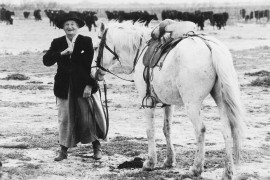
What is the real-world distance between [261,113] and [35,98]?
5262 mm

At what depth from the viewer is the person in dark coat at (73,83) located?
6.38 meters

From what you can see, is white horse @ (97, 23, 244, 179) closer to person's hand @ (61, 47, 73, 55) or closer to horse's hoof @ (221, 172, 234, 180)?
horse's hoof @ (221, 172, 234, 180)

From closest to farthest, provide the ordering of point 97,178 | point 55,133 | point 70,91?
point 97,178, point 70,91, point 55,133

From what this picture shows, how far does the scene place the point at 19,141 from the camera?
24.9ft

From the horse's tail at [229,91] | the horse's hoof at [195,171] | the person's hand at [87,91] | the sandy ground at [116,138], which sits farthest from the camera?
the person's hand at [87,91]

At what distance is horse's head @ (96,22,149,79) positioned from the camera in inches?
250

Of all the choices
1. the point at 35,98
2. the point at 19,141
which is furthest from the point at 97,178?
the point at 35,98

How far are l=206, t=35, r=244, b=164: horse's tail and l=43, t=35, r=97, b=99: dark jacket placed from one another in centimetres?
174

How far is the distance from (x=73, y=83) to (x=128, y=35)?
97 centimetres

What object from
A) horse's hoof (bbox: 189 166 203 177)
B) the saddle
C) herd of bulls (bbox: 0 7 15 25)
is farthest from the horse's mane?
herd of bulls (bbox: 0 7 15 25)

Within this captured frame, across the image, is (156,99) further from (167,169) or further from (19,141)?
(19,141)

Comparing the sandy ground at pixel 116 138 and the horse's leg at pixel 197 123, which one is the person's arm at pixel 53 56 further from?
the horse's leg at pixel 197 123

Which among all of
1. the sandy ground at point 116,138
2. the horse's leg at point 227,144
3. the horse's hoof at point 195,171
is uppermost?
the horse's leg at point 227,144

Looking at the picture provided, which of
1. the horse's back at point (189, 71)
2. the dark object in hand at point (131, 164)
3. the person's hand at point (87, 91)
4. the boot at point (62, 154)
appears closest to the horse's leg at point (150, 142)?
the dark object in hand at point (131, 164)
